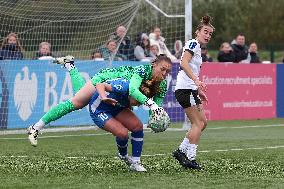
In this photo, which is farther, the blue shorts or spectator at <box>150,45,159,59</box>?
spectator at <box>150,45,159,59</box>

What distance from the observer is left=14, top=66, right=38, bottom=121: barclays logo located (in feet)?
67.3

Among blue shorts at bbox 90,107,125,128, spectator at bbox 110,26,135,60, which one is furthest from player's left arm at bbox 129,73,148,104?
spectator at bbox 110,26,135,60

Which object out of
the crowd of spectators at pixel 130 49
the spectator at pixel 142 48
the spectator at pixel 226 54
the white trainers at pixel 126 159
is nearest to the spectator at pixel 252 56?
the crowd of spectators at pixel 130 49

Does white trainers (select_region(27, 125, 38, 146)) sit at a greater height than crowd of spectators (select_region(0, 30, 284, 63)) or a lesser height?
lesser

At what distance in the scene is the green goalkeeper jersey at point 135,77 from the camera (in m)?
11.8

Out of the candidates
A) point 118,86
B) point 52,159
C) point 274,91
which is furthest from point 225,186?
point 274,91

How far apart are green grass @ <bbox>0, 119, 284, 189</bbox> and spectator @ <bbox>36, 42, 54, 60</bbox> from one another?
1866 millimetres

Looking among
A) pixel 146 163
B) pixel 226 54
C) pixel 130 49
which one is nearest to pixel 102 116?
pixel 146 163

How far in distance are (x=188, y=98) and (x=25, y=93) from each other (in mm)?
7972

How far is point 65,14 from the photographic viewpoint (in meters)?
20.6

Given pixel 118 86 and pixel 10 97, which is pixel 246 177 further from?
pixel 10 97

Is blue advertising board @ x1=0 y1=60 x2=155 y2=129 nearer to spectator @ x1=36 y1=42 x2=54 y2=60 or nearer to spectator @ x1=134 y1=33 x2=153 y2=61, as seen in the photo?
spectator @ x1=36 y1=42 x2=54 y2=60

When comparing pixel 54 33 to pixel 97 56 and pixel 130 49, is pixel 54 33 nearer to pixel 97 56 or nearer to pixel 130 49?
pixel 97 56

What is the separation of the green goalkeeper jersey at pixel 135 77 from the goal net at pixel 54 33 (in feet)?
25.0
